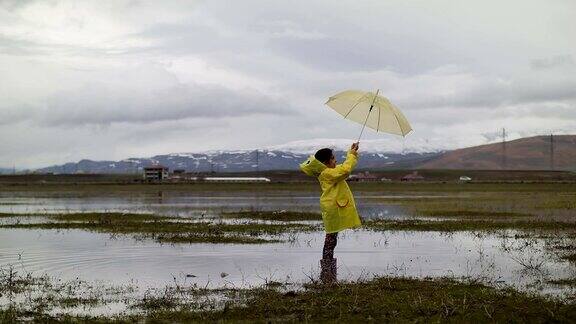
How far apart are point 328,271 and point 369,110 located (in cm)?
373

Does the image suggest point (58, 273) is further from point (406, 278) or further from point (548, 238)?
point (548, 238)

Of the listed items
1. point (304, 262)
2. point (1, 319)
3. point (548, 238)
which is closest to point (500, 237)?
point (548, 238)

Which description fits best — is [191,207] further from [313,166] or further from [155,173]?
[155,173]

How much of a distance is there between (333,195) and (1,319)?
7205 mm

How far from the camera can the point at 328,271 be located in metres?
14.9

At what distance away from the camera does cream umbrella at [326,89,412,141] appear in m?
14.7

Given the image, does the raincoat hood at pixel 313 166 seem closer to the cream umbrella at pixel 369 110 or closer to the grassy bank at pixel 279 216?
the cream umbrella at pixel 369 110

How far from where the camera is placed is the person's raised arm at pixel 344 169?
46.7 ft

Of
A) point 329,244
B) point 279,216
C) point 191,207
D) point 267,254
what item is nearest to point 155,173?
point 191,207

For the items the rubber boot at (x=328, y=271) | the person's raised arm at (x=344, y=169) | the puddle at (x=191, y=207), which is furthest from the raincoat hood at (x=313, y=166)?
the puddle at (x=191, y=207)

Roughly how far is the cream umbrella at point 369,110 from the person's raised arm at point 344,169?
55cm

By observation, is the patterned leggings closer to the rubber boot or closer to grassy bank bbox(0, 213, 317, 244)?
the rubber boot

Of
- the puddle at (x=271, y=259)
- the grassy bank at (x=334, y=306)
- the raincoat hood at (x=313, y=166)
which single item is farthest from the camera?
the puddle at (x=271, y=259)

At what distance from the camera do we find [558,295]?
41.5ft
